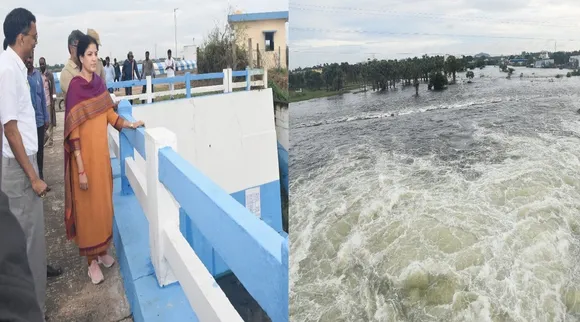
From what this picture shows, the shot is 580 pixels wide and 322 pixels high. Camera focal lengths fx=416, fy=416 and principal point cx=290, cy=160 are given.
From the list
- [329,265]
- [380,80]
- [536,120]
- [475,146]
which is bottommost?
[329,265]

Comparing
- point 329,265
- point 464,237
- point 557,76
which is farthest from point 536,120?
point 329,265

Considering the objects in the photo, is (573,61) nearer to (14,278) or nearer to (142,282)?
(142,282)

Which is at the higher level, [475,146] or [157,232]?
[157,232]

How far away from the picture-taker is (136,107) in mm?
5410

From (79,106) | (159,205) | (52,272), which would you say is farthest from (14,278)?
(52,272)

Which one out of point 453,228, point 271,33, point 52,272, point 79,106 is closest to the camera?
point 271,33

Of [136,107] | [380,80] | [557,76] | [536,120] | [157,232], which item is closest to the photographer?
[157,232]

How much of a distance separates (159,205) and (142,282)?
27 cm

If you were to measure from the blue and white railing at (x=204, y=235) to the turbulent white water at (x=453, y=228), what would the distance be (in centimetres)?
266

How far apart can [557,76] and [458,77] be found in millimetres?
1406

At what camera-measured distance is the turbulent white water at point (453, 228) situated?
493cm

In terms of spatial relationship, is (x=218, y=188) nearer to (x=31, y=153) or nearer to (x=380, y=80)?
(x=31, y=153)

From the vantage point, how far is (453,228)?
6.84 metres

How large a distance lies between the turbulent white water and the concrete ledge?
2.31m
